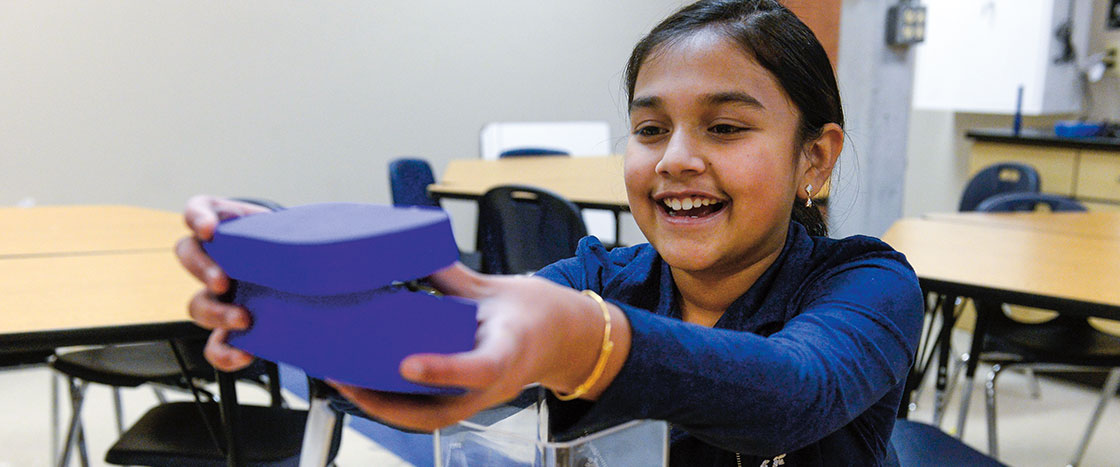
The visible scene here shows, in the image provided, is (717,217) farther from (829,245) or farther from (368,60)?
(368,60)

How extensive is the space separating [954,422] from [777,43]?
2.58 metres

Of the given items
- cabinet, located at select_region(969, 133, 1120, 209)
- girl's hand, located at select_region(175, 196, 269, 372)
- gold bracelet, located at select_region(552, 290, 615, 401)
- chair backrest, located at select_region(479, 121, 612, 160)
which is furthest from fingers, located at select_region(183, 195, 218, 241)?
cabinet, located at select_region(969, 133, 1120, 209)

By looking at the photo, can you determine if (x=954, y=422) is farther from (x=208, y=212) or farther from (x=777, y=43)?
(x=208, y=212)

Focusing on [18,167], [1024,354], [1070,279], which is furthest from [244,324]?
[18,167]

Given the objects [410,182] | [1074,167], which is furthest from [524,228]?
[1074,167]

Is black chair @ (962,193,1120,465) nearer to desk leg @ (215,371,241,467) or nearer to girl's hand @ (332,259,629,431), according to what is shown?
desk leg @ (215,371,241,467)

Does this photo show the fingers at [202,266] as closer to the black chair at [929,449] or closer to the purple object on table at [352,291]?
the purple object on table at [352,291]

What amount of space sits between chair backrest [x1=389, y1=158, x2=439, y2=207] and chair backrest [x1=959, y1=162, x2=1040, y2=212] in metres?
2.17

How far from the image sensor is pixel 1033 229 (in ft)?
8.27

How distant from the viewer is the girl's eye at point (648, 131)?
0.87 meters

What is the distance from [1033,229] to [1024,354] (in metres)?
0.39

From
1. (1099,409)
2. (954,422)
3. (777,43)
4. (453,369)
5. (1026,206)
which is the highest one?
(777,43)

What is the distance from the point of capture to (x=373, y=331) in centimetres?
43

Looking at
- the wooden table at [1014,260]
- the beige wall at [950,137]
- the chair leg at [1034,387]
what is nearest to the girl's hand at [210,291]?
the wooden table at [1014,260]
